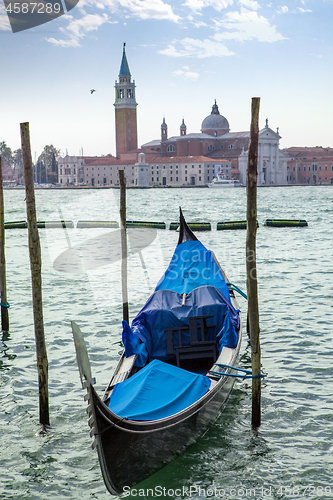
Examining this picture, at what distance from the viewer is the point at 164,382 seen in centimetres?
304

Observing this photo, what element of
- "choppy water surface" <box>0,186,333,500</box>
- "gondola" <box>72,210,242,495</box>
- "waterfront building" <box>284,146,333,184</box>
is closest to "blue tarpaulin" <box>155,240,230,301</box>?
"gondola" <box>72,210,242,495</box>

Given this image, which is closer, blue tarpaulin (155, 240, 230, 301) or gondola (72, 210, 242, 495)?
gondola (72, 210, 242, 495)

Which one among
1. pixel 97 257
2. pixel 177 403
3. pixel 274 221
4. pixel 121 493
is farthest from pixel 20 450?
pixel 274 221

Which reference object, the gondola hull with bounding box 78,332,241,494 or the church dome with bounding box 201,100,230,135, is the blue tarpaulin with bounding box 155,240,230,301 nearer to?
the gondola hull with bounding box 78,332,241,494

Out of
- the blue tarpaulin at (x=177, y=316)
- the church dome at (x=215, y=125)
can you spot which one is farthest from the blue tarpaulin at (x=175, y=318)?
the church dome at (x=215, y=125)

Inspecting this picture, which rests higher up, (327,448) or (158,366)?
(158,366)

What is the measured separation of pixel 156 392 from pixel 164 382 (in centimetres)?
11

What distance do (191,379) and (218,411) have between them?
0.42m

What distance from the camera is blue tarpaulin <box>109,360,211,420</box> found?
2764 mm

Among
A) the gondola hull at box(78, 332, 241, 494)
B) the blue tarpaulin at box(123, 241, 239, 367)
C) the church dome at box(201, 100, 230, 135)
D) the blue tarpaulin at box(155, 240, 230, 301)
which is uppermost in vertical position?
the church dome at box(201, 100, 230, 135)

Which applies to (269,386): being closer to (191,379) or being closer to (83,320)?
(191,379)

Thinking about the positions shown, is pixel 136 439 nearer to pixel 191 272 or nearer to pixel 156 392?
pixel 156 392

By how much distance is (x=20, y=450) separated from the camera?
3.15 m

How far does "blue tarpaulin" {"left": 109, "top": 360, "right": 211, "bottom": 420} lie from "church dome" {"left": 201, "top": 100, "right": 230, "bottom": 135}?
6780 centimetres
